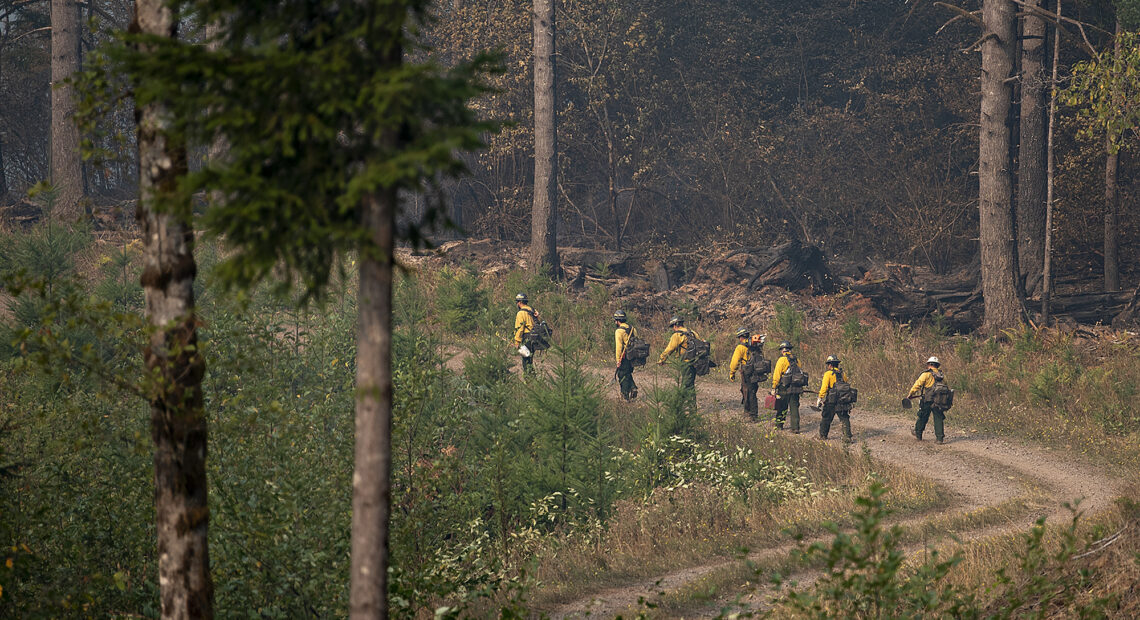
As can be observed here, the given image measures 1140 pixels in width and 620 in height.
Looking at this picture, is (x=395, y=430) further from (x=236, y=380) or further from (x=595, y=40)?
(x=595, y=40)

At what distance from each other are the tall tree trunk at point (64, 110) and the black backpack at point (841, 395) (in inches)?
782

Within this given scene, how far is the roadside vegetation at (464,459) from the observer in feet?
23.0

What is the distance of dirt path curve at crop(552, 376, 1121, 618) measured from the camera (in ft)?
34.6

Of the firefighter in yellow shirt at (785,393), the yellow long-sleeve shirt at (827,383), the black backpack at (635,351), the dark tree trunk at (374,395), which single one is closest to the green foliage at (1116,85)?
the yellow long-sleeve shirt at (827,383)

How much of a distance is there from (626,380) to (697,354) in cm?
159

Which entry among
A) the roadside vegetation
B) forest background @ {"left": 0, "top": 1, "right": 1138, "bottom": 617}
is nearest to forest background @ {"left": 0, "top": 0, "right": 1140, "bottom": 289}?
forest background @ {"left": 0, "top": 1, "right": 1138, "bottom": 617}

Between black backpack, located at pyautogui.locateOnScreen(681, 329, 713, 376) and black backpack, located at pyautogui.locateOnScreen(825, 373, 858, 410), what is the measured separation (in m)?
2.75

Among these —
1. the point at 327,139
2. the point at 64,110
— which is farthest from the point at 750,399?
the point at 64,110

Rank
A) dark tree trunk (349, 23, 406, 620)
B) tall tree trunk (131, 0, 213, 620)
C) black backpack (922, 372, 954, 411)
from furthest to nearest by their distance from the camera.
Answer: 1. black backpack (922, 372, 954, 411)
2. tall tree trunk (131, 0, 213, 620)
3. dark tree trunk (349, 23, 406, 620)

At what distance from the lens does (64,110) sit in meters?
26.0

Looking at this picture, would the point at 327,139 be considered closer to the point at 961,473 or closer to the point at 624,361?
the point at 961,473

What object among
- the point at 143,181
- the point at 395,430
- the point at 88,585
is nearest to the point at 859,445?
the point at 395,430

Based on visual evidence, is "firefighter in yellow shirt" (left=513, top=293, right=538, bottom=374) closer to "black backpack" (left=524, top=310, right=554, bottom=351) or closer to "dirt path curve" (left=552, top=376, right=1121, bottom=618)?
"black backpack" (left=524, top=310, right=554, bottom=351)

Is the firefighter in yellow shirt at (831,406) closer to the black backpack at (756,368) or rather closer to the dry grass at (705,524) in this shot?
the dry grass at (705,524)
